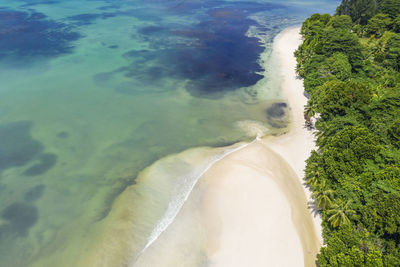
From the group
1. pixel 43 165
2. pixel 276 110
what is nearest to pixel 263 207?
pixel 276 110

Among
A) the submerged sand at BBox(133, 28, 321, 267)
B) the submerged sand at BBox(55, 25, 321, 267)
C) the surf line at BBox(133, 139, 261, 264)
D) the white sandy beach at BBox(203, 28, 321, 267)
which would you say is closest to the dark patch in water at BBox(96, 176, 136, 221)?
the submerged sand at BBox(55, 25, 321, 267)

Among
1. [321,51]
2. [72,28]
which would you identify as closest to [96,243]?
[321,51]

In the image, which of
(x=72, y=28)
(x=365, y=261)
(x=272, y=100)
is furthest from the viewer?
(x=72, y=28)

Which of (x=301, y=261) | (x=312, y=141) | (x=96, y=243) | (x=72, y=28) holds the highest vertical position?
(x=72, y=28)

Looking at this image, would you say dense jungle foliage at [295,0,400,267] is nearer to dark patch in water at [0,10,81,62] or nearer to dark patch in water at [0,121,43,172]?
dark patch in water at [0,121,43,172]

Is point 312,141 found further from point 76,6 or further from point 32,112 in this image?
point 76,6

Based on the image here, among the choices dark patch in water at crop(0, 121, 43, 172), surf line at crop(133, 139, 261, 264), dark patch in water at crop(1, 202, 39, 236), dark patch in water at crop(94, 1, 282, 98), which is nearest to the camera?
surf line at crop(133, 139, 261, 264)
